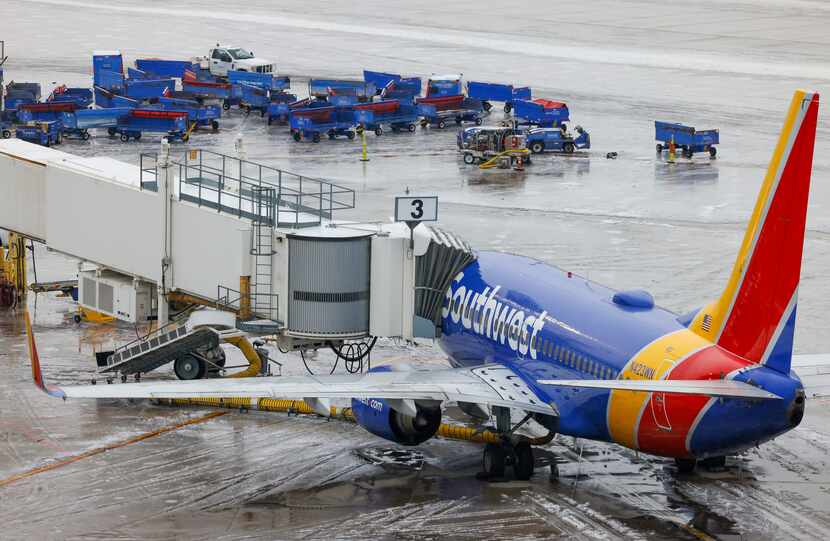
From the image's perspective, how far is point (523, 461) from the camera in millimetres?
37344

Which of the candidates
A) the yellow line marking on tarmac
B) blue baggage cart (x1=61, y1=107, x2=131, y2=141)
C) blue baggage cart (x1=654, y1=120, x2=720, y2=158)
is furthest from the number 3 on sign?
blue baggage cart (x1=61, y1=107, x2=131, y2=141)

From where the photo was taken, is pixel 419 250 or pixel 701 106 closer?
pixel 419 250

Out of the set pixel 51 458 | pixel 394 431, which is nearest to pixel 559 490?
pixel 394 431

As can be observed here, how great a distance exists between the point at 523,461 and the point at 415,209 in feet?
24.1

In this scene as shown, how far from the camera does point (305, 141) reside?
3629 inches

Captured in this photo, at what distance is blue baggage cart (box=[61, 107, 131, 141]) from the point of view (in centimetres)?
8938

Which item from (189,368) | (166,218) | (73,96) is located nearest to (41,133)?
(73,96)

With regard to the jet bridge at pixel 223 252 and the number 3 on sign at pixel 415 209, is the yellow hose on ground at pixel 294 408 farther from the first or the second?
the number 3 on sign at pixel 415 209

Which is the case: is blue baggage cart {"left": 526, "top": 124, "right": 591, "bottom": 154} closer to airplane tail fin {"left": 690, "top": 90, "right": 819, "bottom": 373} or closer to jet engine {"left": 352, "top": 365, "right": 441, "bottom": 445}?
jet engine {"left": 352, "top": 365, "right": 441, "bottom": 445}

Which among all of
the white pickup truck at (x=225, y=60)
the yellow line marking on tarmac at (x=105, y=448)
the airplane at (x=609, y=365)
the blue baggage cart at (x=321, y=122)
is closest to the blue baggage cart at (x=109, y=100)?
the blue baggage cart at (x=321, y=122)

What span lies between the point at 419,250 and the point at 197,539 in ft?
36.4

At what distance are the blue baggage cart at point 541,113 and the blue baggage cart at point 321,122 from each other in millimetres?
10650

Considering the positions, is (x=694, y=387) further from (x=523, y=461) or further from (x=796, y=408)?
(x=523, y=461)

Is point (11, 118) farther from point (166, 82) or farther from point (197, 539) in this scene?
point (197, 539)
